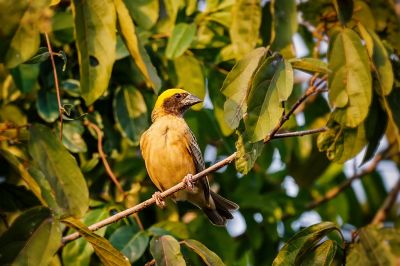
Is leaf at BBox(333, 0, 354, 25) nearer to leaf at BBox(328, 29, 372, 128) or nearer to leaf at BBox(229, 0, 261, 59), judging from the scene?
leaf at BBox(229, 0, 261, 59)

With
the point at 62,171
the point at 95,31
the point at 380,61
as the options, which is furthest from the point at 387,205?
the point at 95,31

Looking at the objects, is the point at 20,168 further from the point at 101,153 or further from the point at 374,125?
the point at 374,125

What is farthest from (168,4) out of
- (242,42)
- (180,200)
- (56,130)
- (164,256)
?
(164,256)

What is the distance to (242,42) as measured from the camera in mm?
4594

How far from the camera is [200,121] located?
5.40 meters

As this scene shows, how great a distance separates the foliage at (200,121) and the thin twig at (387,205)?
0.9 inches

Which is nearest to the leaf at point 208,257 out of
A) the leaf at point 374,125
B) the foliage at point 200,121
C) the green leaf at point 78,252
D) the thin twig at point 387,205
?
the foliage at point 200,121

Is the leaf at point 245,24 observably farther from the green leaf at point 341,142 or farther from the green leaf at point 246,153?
the green leaf at point 246,153

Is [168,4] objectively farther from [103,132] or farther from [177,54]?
[103,132]

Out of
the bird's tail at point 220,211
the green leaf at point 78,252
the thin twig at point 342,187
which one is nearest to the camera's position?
the green leaf at point 78,252

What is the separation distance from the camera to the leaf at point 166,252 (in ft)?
11.5

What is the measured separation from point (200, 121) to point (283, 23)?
1072 millimetres

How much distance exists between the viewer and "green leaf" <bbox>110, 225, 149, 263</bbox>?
428cm

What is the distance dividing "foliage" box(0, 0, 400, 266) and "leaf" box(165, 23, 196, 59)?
0.01 metres
